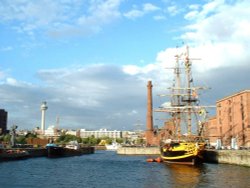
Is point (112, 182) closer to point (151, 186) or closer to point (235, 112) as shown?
point (151, 186)

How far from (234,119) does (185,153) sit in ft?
181

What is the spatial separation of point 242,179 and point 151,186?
12.6m

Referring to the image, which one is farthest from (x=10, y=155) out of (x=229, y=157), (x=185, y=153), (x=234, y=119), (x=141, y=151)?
(x=234, y=119)

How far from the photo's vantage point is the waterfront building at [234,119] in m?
122

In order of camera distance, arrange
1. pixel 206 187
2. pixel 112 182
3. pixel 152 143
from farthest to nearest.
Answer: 1. pixel 152 143
2. pixel 112 182
3. pixel 206 187

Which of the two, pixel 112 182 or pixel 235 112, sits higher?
pixel 235 112

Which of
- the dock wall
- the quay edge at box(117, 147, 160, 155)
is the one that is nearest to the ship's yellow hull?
the dock wall

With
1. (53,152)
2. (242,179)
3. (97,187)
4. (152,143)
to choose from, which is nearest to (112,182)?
(97,187)

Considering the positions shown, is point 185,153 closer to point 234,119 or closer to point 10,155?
point 10,155

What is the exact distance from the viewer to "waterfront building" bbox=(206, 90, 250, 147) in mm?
121688

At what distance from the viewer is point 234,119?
131m

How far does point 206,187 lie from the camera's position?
4491 cm

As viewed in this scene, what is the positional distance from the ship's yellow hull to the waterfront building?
3130 centimetres

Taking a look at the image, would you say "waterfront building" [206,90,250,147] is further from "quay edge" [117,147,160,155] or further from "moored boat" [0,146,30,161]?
"moored boat" [0,146,30,161]
